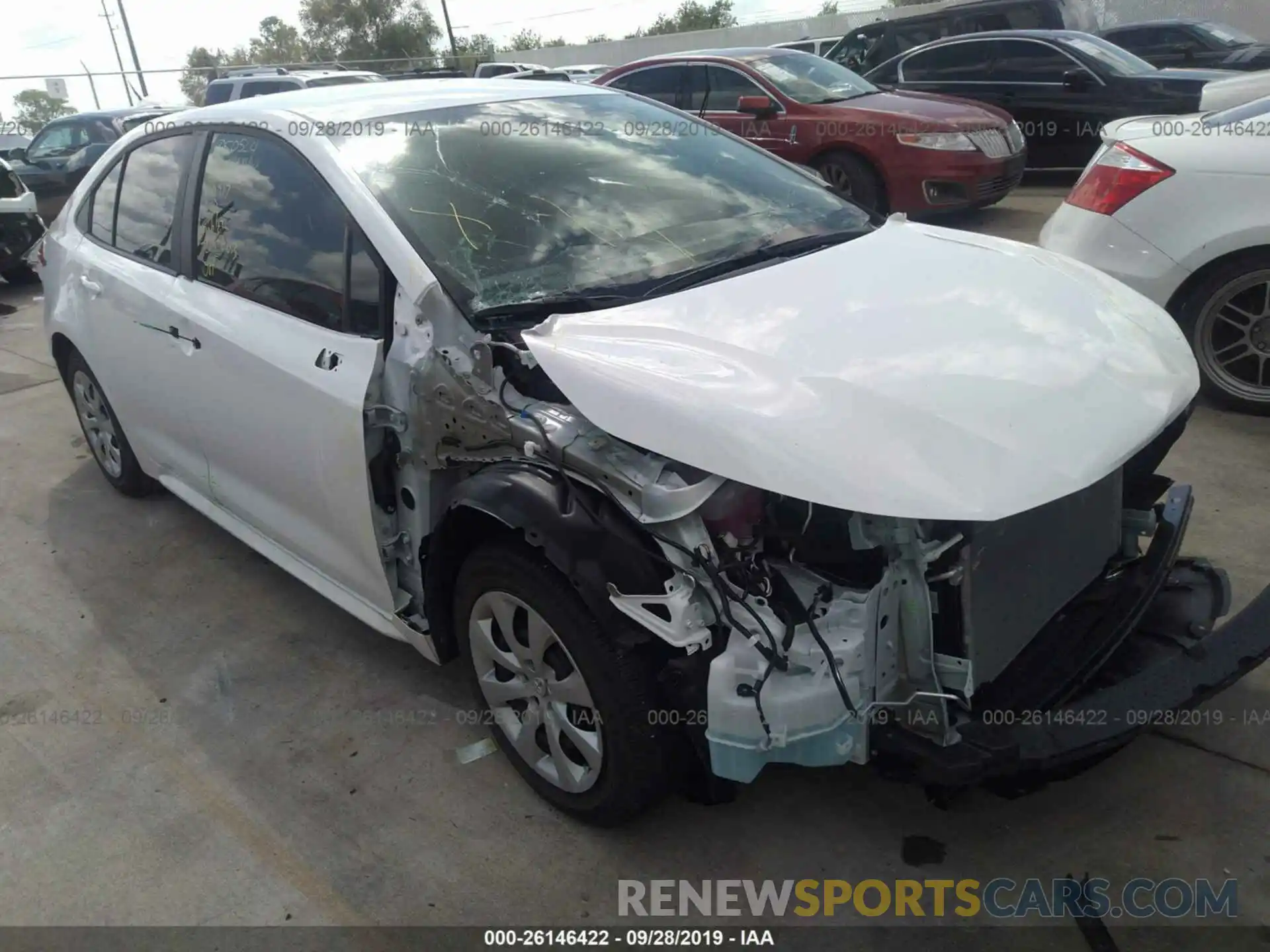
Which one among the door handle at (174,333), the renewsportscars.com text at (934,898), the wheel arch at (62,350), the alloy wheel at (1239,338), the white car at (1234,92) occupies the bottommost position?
the renewsportscars.com text at (934,898)

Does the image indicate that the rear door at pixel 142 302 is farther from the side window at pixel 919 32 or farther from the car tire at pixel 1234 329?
the side window at pixel 919 32

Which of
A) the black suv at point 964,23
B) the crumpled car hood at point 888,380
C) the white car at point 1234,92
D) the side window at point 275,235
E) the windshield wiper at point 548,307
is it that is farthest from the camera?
the black suv at point 964,23

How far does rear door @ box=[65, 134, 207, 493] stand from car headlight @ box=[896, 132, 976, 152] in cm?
615

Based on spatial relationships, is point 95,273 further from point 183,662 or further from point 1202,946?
point 1202,946

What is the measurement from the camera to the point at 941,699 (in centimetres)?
204

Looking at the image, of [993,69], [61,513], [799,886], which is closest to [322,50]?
[993,69]

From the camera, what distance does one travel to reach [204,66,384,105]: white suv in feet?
43.7

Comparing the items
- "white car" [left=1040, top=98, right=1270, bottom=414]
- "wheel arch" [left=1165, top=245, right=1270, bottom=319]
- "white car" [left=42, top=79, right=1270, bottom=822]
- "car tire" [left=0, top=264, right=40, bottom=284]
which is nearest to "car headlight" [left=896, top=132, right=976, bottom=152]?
"white car" [left=1040, top=98, right=1270, bottom=414]

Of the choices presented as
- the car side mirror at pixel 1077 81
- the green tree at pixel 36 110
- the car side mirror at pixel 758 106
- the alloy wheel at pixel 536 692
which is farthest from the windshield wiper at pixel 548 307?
the green tree at pixel 36 110

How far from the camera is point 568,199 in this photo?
115 inches

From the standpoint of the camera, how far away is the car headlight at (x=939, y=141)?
803cm

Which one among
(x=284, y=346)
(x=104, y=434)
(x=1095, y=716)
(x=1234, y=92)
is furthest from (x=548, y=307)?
(x=1234, y=92)

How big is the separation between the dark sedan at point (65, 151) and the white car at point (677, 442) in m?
10.4

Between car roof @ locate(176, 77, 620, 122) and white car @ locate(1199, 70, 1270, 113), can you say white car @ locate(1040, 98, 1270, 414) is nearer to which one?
white car @ locate(1199, 70, 1270, 113)
